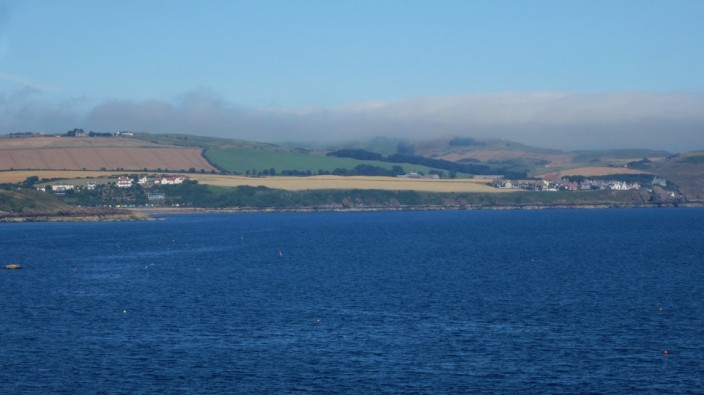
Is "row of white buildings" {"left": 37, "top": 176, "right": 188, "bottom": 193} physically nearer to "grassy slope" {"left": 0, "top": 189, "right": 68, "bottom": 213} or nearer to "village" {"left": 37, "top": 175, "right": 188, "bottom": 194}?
"village" {"left": 37, "top": 175, "right": 188, "bottom": 194}

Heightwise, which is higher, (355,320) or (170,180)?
(170,180)

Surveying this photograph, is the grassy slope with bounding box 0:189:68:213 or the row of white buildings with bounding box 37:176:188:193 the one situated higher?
the row of white buildings with bounding box 37:176:188:193

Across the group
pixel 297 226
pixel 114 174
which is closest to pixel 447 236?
pixel 297 226

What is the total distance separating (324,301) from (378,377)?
19542mm

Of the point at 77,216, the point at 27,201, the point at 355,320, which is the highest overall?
the point at 27,201

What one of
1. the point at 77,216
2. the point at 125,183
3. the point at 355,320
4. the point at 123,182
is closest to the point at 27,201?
the point at 77,216

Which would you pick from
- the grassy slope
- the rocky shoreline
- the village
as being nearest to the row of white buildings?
the village

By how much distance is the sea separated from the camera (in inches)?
1452

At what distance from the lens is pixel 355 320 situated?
49219mm

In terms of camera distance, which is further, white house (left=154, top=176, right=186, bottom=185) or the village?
white house (left=154, top=176, right=186, bottom=185)

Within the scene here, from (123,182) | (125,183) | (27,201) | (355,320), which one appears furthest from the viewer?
(125,183)

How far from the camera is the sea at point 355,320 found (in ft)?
121

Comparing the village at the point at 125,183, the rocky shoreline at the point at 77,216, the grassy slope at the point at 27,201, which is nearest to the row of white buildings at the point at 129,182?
the village at the point at 125,183

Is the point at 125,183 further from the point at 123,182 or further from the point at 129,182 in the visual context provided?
the point at 129,182
